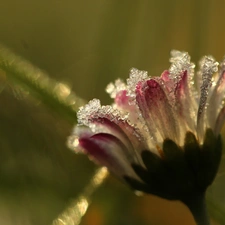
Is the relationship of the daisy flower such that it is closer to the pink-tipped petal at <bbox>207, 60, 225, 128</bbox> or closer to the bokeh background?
the pink-tipped petal at <bbox>207, 60, 225, 128</bbox>

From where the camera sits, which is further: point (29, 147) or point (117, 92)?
point (29, 147)

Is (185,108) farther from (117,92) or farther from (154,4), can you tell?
(154,4)

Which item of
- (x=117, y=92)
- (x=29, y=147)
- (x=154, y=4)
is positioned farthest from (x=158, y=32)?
(x=117, y=92)

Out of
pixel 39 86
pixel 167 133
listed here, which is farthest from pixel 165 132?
pixel 39 86

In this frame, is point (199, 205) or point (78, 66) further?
point (78, 66)

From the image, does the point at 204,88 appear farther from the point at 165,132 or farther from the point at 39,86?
the point at 39,86

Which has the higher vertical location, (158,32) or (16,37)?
(158,32)

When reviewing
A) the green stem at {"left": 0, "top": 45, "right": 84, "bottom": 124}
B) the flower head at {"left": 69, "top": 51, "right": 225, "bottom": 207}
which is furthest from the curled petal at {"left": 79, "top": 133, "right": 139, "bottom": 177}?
the green stem at {"left": 0, "top": 45, "right": 84, "bottom": 124}
